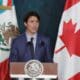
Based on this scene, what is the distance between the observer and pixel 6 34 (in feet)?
11.3

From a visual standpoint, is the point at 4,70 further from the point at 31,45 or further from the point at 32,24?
the point at 32,24

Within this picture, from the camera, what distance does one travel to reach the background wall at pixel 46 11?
3.69 metres

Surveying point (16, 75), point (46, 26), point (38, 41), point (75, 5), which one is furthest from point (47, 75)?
point (46, 26)

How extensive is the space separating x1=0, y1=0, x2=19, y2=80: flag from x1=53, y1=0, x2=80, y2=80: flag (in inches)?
19.5

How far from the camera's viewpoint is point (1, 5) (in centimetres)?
342

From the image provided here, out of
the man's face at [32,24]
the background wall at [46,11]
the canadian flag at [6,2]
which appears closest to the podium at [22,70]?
the man's face at [32,24]

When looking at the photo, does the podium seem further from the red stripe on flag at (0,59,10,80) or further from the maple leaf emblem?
the red stripe on flag at (0,59,10,80)

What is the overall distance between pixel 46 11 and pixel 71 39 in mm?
607

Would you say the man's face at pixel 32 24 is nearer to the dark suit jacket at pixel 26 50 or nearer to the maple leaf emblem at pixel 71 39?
the dark suit jacket at pixel 26 50

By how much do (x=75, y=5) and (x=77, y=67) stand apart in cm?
57

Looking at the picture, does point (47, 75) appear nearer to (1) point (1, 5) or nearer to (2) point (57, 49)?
(2) point (57, 49)

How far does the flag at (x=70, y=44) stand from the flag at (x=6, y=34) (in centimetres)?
49

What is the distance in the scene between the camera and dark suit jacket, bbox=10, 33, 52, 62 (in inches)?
118

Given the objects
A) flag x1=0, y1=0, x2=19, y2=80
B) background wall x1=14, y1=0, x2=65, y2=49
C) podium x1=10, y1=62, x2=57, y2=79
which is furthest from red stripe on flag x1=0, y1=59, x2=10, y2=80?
podium x1=10, y1=62, x2=57, y2=79
